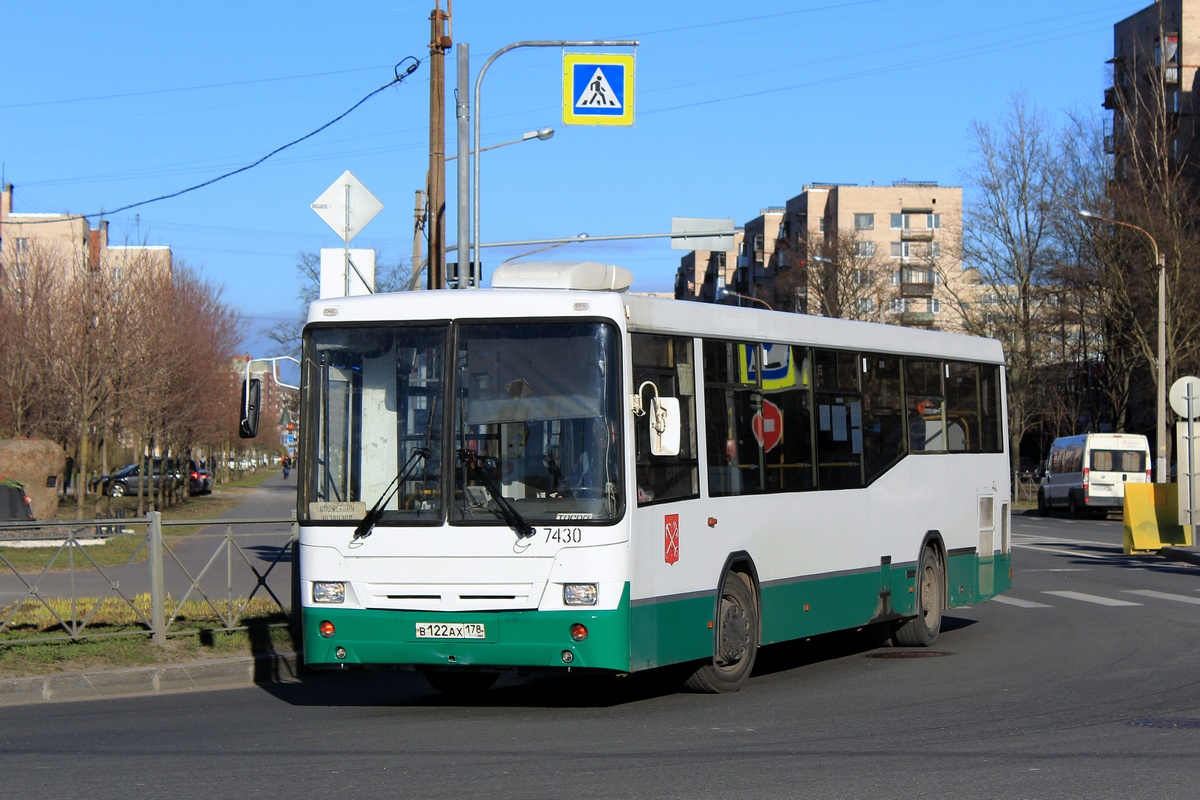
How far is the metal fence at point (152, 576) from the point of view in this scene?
13.3 m

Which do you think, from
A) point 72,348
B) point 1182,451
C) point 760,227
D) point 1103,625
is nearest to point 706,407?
point 1103,625

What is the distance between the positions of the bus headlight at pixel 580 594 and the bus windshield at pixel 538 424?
436mm

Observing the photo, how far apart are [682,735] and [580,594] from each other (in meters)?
1.14

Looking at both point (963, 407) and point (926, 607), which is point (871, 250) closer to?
point (963, 407)

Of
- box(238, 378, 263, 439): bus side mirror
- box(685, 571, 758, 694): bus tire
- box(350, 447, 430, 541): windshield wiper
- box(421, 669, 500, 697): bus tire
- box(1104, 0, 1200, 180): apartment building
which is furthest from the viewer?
box(1104, 0, 1200, 180): apartment building

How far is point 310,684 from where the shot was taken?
1263 cm

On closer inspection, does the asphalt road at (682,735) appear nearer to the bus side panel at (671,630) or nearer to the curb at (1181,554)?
the bus side panel at (671,630)

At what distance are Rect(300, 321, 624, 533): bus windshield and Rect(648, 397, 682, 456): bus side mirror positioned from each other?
39 centimetres

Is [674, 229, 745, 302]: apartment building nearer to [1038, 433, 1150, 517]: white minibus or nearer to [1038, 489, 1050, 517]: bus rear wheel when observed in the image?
[1038, 489, 1050, 517]: bus rear wheel

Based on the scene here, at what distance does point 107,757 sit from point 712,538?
4.49 metres

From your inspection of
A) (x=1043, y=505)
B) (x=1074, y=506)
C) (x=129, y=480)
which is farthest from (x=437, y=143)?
(x=129, y=480)

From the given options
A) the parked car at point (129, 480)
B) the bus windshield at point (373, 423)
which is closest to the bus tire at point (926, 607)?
the bus windshield at point (373, 423)

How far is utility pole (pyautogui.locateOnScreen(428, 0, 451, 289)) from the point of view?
1864 cm

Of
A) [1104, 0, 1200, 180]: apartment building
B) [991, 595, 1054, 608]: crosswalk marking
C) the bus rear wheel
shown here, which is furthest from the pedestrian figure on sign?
[1104, 0, 1200, 180]: apartment building
